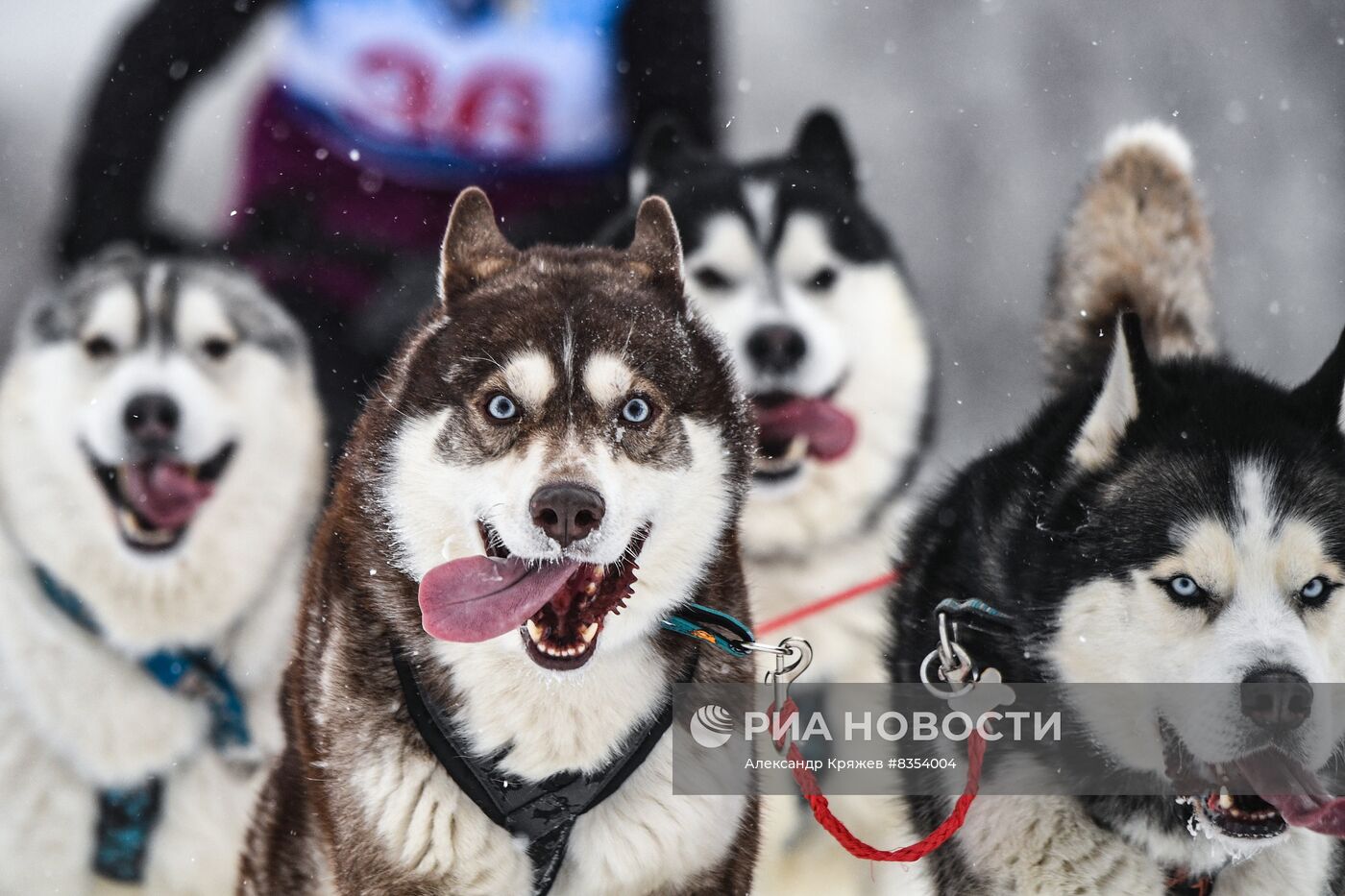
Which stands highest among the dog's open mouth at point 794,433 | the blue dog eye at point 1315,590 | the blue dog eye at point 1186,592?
the dog's open mouth at point 794,433

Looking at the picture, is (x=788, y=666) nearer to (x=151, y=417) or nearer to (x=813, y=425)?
(x=813, y=425)

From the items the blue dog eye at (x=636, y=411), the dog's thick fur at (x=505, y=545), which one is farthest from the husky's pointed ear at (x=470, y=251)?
the blue dog eye at (x=636, y=411)

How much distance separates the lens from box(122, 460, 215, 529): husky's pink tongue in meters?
3.21

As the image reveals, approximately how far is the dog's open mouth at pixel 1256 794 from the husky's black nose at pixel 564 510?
97 cm

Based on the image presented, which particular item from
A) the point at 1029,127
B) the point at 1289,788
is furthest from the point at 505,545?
the point at 1029,127

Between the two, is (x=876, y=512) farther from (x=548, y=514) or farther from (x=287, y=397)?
(x=548, y=514)

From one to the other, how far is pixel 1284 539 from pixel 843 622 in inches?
57.2

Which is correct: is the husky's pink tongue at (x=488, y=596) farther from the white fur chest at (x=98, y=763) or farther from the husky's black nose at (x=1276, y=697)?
the white fur chest at (x=98, y=763)

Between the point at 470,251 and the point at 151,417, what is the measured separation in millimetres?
1224

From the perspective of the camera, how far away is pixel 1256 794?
204 cm

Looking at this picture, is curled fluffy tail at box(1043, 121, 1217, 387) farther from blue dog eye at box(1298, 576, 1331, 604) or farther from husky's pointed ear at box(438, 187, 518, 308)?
husky's pointed ear at box(438, 187, 518, 308)

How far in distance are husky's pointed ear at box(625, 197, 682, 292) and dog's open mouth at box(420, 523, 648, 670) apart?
0.48 metres

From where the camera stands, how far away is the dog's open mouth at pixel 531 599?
6.22 feet

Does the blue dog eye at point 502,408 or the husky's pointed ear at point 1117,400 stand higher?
the husky's pointed ear at point 1117,400
